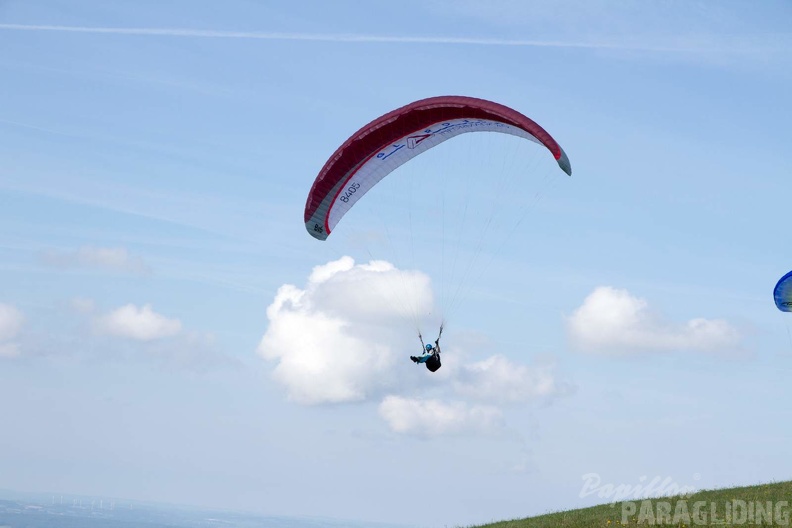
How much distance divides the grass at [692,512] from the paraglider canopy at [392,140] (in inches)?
443

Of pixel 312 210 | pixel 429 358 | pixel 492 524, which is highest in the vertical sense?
pixel 312 210

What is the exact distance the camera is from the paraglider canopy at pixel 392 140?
85.7ft

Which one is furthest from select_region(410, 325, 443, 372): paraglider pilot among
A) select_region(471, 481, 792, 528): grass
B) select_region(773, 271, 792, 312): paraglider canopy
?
select_region(773, 271, 792, 312): paraglider canopy

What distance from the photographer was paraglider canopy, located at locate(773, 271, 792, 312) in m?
36.7

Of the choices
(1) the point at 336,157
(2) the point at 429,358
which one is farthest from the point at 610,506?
(1) the point at 336,157

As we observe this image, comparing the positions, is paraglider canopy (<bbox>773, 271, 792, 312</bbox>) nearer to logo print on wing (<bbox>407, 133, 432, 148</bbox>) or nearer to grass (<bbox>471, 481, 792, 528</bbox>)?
grass (<bbox>471, 481, 792, 528</bbox>)

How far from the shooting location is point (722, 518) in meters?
23.5

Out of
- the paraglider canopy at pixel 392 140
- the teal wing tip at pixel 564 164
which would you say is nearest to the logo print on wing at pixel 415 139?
the paraglider canopy at pixel 392 140

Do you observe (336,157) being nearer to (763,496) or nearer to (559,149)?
(559,149)

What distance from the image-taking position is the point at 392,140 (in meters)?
28.3

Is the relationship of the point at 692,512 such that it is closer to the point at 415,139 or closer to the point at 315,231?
the point at 415,139

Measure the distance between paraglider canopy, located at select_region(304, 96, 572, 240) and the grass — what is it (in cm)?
1126

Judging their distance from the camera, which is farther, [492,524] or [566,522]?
[492,524]

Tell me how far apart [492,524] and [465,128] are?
1345 centimetres
